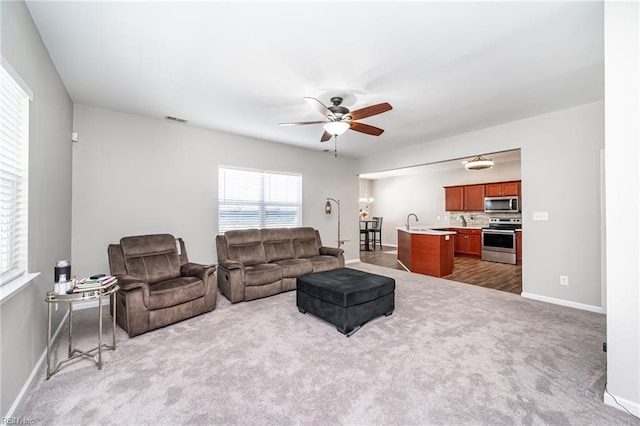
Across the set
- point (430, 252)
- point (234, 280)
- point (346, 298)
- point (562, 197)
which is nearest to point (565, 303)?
point (562, 197)

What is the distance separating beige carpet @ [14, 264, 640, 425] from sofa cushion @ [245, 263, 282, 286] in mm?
633

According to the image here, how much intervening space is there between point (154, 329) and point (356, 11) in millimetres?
3459

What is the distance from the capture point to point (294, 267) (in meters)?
4.32

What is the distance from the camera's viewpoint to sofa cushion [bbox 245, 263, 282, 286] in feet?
12.7

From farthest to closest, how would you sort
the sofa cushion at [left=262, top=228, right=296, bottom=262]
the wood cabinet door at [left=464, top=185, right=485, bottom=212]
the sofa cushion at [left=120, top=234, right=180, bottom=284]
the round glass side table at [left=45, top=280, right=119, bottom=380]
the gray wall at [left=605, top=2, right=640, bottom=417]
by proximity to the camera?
the wood cabinet door at [left=464, top=185, right=485, bottom=212]
the sofa cushion at [left=262, top=228, right=296, bottom=262]
the sofa cushion at [left=120, top=234, right=180, bottom=284]
the round glass side table at [left=45, top=280, right=119, bottom=380]
the gray wall at [left=605, top=2, right=640, bottom=417]

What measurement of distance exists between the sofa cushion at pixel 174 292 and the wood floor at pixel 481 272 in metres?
4.44

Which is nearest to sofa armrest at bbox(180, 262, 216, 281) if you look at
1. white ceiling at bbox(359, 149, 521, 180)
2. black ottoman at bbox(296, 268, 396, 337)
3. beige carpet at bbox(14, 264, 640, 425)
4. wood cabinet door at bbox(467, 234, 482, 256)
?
beige carpet at bbox(14, 264, 640, 425)

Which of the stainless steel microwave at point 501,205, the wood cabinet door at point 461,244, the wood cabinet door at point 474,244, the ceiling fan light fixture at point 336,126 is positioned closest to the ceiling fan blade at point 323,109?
the ceiling fan light fixture at point 336,126

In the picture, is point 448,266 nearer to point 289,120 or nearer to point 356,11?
point 289,120

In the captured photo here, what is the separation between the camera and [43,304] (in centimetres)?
238

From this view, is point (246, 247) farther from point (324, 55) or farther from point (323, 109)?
point (324, 55)

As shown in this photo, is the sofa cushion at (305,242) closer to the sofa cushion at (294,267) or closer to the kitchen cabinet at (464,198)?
the sofa cushion at (294,267)

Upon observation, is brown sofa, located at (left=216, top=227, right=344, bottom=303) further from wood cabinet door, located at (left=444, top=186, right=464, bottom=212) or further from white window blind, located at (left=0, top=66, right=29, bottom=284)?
wood cabinet door, located at (left=444, top=186, right=464, bottom=212)

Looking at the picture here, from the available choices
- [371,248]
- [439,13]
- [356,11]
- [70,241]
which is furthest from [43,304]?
[371,248]
